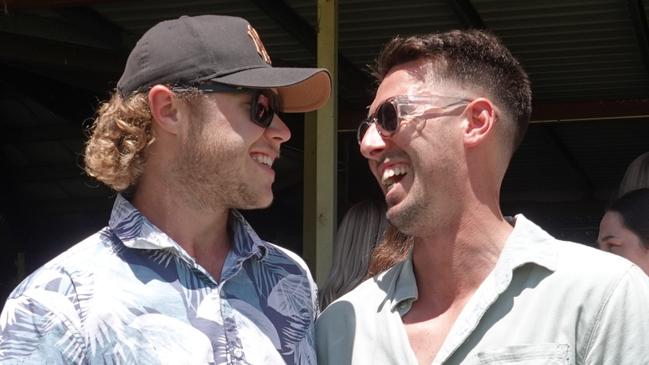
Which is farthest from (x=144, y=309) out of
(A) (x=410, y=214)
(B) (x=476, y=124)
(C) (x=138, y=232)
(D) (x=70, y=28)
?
(D) (x=70, y=28)

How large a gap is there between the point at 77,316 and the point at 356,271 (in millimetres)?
2522

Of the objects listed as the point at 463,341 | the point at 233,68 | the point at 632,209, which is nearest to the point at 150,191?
the point at 233,68

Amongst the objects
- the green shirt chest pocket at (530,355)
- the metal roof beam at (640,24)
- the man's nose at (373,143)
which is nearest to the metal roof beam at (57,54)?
the metal roof beam at (640,24)

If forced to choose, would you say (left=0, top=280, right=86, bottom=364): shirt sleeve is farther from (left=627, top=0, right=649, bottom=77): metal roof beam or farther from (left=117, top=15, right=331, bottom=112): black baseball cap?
(left=627, top=0, right=649, bottom=77): metal roof beam

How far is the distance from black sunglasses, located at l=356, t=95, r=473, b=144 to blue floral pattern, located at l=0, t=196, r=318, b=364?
1.35 ft

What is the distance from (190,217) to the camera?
2143mm

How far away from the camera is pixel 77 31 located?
6.62m

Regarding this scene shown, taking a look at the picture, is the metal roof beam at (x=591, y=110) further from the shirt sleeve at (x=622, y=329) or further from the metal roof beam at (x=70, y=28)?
the shirt sleeve at (x=622, y=329)

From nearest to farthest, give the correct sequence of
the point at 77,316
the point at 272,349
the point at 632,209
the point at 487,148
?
1. the point at 77,316
2. the point at 272,349
3. the point at 487,148
4. the point at 632,209

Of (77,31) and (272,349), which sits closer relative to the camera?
(272,349)

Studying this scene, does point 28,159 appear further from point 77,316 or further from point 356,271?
point 77,316

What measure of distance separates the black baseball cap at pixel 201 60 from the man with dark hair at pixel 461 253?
0.93 feet

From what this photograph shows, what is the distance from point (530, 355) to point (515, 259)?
0.23 m

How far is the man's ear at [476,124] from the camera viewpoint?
2.22 metres
